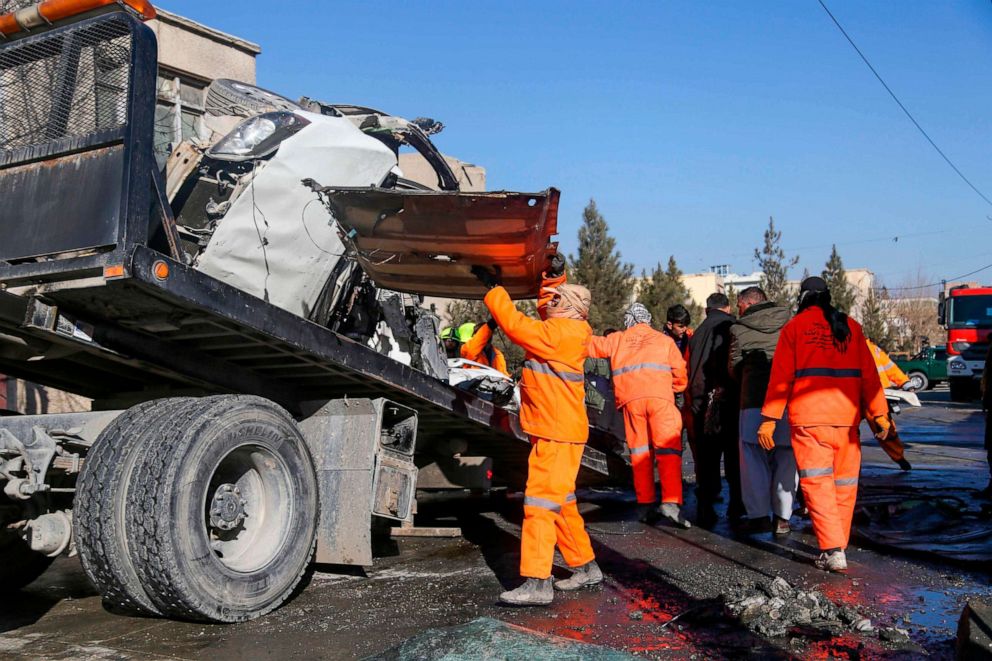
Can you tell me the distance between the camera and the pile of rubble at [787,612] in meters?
4.03

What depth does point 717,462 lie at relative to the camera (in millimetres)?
7547

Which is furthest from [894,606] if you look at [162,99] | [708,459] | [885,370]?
[885,370]

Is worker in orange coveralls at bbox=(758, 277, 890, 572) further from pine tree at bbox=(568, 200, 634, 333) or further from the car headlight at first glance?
pine tree at bbox=(568, 200, 634, 333)

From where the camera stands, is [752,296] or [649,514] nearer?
[649,514]

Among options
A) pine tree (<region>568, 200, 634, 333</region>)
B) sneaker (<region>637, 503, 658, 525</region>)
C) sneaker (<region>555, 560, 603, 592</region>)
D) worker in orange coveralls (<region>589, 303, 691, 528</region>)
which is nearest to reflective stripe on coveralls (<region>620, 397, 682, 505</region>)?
worker in orange coveralls (<region>589, 303, 691, 528</region>)

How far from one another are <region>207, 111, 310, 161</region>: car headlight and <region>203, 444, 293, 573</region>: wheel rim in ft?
5.51

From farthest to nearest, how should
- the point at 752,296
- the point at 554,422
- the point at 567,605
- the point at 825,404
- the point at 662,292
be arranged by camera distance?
the point at 662,292
the point at 752,296
the point at 825,404
the point at 554,422
the point at 567,605

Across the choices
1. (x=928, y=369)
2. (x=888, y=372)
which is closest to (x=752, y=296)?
(x=888, y=372)

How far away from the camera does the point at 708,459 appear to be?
7.50 m

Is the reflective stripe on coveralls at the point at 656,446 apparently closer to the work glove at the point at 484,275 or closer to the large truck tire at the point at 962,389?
the work glove at the point at 484,275

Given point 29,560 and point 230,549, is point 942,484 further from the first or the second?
point 29,560

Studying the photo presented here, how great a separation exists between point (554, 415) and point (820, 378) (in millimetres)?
1811

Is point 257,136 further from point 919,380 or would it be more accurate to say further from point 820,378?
point 919,380

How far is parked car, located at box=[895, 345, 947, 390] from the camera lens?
31.8m
